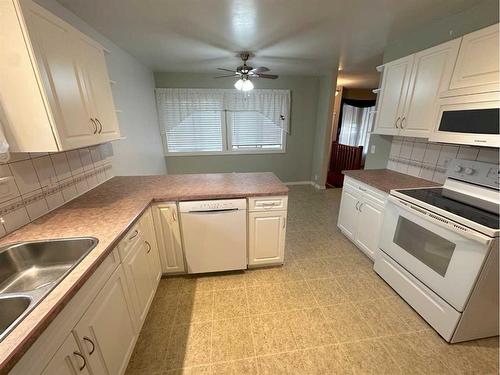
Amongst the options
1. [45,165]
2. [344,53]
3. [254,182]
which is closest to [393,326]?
[254,182]

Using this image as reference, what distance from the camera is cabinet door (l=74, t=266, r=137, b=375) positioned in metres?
0.95

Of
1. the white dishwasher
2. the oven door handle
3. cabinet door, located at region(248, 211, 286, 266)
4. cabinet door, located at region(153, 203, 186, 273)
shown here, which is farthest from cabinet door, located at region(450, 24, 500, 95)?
cabinet door, located at region(153, 203, 186, 273)

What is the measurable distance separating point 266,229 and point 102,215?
135 centimetres

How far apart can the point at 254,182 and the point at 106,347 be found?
158 centimetres

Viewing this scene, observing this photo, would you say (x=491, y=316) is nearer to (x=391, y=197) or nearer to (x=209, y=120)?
(x=391, y=197)

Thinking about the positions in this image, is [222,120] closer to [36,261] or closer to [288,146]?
[288,146]

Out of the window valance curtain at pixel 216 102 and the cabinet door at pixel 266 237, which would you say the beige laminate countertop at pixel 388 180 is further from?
the window valance curtain at pixel 216 102

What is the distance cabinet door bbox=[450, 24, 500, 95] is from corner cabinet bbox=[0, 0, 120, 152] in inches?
108

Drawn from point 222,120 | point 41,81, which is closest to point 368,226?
point 41,81

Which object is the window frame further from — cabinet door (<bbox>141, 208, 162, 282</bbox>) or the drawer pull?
the drawer pull

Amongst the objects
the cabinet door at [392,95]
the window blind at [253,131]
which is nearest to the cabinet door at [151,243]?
the cabinet door at [392,95]

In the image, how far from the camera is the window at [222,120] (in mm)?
4164

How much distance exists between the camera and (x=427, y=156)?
2.23m

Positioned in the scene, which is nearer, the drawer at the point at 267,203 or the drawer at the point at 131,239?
the drawer at the point at 131,239
